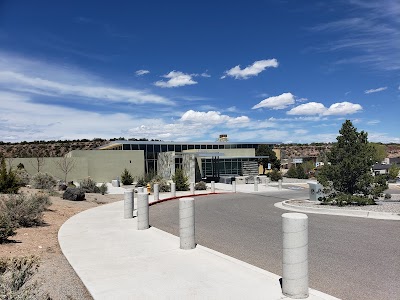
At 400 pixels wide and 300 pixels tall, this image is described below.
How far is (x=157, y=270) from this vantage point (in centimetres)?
607

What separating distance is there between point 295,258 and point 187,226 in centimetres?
315

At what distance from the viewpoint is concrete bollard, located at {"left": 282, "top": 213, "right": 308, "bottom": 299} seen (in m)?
4.83

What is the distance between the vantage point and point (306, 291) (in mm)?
4848

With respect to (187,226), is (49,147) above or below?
above

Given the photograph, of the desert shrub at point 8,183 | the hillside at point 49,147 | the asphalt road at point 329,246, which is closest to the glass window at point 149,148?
the desert shrub at point 8,183

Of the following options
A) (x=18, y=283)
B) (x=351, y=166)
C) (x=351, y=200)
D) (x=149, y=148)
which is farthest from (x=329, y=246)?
(x=149, y=148)

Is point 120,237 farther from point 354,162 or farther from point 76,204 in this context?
point 354,162

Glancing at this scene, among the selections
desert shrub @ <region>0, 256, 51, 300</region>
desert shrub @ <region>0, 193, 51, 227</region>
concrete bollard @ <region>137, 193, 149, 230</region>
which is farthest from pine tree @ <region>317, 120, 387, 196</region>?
desert shrub @ <region>0, 256, 51, 300</region>

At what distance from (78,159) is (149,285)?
117 ft

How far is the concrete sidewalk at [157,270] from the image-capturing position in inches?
196

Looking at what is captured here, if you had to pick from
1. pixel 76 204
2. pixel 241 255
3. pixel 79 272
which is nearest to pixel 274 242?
pixel 241 255

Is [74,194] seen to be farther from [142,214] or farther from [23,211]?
[142,214]

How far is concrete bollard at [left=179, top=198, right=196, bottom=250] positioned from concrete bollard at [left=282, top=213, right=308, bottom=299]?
9.84 feet

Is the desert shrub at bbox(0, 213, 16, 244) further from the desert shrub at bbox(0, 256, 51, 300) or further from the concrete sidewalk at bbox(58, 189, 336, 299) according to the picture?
the desert shrub at bbox(0, 256, 51, 300)
